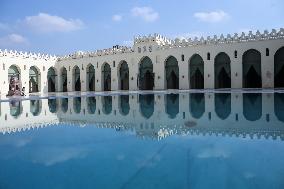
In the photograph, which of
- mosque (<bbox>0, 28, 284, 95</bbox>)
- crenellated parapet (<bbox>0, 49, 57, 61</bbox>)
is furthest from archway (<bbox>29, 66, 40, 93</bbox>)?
crenellated parapet (<bbox>0, 49, 57, 61</bbox>)

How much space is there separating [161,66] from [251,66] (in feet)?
29.9

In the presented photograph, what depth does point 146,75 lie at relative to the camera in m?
34.4

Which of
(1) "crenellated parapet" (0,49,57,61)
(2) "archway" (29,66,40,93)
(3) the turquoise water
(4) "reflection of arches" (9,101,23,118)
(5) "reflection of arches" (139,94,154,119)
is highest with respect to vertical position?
(1) "crenellated parapet" (0,49,57,61)

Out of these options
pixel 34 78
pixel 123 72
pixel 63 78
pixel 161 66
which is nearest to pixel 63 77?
pixel 63 78

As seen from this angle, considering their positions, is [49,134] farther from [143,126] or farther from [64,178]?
[64,178]

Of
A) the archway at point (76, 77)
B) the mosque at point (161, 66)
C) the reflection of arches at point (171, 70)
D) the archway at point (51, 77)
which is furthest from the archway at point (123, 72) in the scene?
the archway at point (51, 77)

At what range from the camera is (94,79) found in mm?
38438

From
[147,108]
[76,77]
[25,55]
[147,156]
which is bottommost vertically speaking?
[147,156]

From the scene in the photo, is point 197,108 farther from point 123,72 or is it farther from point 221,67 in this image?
point 123,72

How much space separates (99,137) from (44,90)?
3393cm

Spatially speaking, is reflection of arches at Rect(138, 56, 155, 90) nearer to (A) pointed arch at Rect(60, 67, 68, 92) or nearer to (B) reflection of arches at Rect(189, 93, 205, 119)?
(A) pointed arch at Rect(60, 67, 68, 92)

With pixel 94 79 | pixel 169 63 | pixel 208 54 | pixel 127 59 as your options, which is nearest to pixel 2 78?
pixel 94 79

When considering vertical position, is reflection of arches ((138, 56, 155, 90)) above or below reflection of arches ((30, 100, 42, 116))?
above

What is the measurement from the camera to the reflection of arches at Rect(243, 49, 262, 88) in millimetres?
26925
